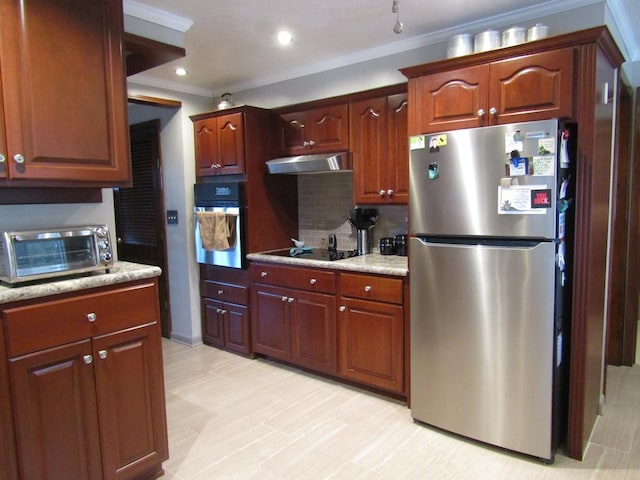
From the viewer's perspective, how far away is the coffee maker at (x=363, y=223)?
3.50 metres

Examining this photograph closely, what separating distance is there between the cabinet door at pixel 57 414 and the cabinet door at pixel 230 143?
2.15 m

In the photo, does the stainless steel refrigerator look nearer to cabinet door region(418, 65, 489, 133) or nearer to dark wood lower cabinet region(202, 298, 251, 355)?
cabinet door region(418, 65, 489, 133)

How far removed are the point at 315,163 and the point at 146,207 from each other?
6.77 ft

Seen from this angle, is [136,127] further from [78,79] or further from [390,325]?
[390,325]

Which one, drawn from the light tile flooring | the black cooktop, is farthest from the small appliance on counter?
the black cooktop

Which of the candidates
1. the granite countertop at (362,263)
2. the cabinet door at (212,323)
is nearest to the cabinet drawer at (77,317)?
the granite countertop at (362,263)

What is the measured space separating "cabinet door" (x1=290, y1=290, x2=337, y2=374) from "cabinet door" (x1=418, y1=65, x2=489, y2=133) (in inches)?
55.3

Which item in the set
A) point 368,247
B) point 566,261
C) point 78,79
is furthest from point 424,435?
point 78,79

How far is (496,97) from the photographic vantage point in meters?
2.31

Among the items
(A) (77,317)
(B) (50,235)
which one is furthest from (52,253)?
(A) (77,317)

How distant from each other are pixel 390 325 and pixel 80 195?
198 centimetres

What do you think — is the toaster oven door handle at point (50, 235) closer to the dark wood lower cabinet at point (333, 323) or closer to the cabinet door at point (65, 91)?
the cabinet door at point (65, 91)

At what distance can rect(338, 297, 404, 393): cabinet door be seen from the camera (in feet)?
9.41

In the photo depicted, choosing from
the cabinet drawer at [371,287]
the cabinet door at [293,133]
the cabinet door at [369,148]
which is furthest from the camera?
the cabinet door at [293,133]
